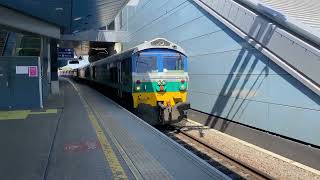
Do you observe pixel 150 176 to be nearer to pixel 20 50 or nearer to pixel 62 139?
pixel 62 139

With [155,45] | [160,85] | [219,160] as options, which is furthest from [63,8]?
[219,160]

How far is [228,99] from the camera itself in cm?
1570

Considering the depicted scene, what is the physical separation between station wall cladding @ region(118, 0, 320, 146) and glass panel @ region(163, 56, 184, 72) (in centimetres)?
143

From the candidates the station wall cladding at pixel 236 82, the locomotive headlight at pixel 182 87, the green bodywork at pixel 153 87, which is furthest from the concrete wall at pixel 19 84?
the station wall cladding at pixel 236 82

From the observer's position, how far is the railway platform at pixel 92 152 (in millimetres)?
6918

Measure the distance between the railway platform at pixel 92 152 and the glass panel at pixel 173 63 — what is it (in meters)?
3.41

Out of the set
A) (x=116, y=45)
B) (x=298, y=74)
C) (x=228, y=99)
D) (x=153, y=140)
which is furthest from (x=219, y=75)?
(x=116, y=45)

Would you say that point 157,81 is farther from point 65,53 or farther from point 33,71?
point 65,53

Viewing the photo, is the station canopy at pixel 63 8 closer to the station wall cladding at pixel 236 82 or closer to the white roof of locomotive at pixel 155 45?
the white roof of locomotive at pixel 155 45

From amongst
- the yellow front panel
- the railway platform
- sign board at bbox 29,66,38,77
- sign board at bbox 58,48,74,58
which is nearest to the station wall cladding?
the yellow front panel

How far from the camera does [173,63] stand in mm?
16453

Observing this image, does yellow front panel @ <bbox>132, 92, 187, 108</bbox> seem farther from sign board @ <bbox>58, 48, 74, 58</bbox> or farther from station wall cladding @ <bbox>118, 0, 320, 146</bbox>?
sign board @ <bbox>58, 48, 74, 58</bbox>

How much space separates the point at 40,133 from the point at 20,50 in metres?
22.0

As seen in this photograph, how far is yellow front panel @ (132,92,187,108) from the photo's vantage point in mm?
15812
